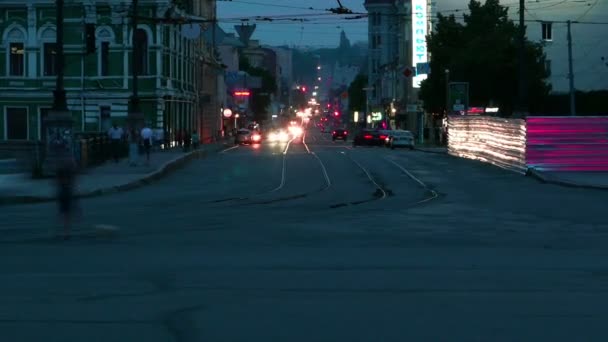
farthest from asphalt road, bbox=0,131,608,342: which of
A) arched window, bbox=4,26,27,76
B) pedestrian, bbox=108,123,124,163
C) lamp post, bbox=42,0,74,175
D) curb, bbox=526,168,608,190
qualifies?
arched window, bbox=4,26,27,76

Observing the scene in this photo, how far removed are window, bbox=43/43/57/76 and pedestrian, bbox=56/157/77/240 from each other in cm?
4928

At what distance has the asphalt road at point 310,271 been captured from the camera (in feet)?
32.2

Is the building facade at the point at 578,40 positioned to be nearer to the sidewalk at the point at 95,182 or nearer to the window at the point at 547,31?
the window at the point at 547,31

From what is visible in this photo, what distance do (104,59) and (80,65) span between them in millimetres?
1558

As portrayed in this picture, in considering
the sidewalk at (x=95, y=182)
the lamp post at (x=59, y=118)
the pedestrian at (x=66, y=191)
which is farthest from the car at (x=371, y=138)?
the pedestrian at (x=66, y=191)

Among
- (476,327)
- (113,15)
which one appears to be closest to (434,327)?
(476,327)

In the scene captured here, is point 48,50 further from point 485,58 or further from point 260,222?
point 260,222

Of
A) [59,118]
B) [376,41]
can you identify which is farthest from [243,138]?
[376,41]

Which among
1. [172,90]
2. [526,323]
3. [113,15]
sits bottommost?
[526,323]

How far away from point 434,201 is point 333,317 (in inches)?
→ 676

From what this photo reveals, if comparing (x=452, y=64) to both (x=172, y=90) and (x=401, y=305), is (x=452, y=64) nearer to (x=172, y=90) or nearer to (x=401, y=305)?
(x=172, y=90)

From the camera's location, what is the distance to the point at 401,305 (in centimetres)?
1097

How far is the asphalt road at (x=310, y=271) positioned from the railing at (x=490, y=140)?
13.5 m

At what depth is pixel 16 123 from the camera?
67312 millimetres
